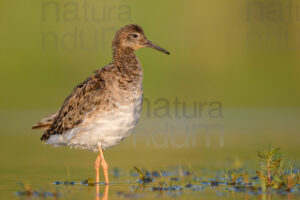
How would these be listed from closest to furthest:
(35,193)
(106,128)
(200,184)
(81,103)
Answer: (35,193) → (200,184) → (106,128) → (81,103)

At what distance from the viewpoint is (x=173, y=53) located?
28.8 m

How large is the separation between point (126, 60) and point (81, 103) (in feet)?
3.78

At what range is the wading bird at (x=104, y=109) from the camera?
11781mm

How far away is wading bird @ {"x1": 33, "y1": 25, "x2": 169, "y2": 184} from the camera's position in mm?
11781

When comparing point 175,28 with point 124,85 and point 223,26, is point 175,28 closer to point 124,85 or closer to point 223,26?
point 223,26

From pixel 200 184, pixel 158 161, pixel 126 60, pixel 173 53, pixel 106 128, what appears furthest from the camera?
pixel 173 53

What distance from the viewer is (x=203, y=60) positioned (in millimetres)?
29031

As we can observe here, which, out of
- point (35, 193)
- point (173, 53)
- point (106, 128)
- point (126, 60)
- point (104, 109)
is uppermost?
point (173, 53)

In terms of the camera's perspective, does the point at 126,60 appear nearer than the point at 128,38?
Yes

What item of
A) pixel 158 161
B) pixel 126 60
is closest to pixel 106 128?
pixel 126 60

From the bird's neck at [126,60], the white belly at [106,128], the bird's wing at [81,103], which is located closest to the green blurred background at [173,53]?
the bird's neck at [126,60]

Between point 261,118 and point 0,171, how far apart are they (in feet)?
39.7

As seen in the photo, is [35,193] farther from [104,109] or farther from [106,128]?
[104,109]

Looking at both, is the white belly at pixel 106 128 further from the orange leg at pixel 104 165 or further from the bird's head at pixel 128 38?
the bird's head at pixel 128 38
